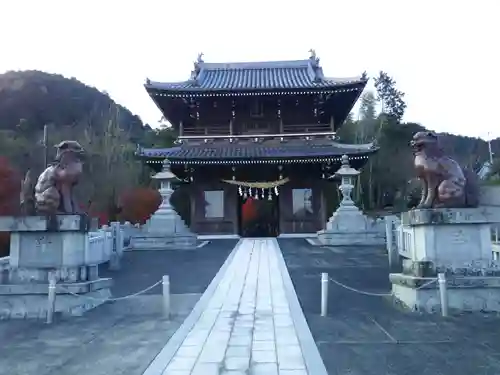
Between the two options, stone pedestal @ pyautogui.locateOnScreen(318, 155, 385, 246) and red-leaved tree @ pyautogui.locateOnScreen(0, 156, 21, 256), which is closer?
stone pedestal @ pyautogui.locateOnScreen(318, 155, 385, 246)

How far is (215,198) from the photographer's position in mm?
25516

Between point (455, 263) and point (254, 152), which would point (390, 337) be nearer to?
point (455, 263)

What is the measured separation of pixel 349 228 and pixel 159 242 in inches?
358

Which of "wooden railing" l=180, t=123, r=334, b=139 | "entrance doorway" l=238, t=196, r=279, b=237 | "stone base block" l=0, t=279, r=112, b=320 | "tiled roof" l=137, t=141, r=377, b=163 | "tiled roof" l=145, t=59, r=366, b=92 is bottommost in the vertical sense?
"stone base block" l=0, t=279, r=112, b=320

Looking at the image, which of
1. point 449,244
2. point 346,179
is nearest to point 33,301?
point 449,244

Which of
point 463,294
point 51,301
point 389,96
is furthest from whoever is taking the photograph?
point 389,96

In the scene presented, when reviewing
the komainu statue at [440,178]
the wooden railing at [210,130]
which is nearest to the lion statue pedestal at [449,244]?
the komainu statue at [440,178]

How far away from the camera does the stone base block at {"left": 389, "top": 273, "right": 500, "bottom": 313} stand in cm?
803

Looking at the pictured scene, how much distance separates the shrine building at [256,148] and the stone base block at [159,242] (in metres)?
4.49

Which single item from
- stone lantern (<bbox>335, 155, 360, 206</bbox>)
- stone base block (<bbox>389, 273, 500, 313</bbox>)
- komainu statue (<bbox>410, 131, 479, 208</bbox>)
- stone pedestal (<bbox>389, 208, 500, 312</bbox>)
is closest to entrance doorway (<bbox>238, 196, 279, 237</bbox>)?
stone lantern (<bbox>335, 155, 360, 206</bbox>)

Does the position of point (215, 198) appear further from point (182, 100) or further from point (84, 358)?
point (84, 358)

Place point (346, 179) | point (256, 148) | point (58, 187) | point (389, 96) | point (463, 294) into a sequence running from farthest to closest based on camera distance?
point (389, 96), point (256, 148), point (346, 179), point (58, 187), point (463, 294)

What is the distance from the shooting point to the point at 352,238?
68.5 feet

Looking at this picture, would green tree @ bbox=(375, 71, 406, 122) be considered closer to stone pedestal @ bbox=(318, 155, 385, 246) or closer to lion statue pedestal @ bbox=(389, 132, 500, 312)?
stone pedestal @ bbox=(318, 155, 385, 246)
